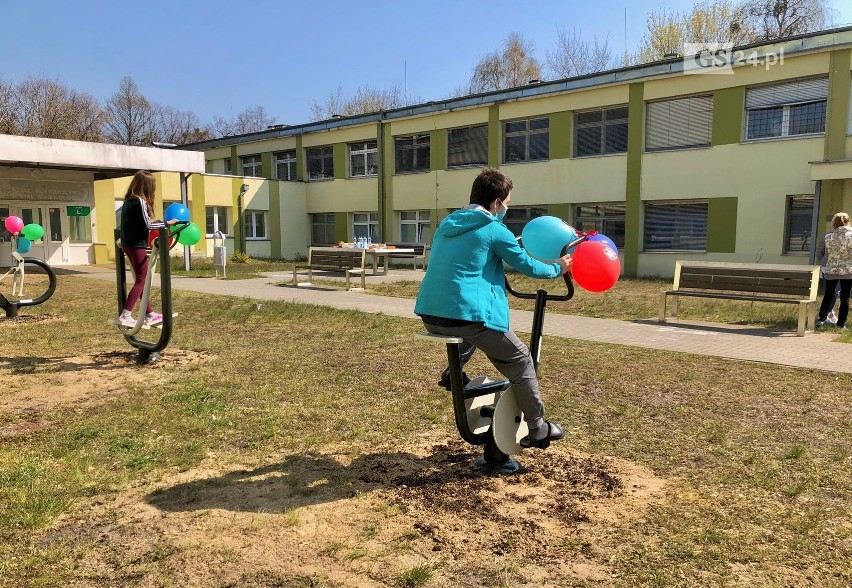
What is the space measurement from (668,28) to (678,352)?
2921 cm

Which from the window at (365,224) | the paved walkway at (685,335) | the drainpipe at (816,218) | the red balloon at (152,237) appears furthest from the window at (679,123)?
the red balloon at (152,237)

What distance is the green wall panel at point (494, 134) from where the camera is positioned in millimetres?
24781

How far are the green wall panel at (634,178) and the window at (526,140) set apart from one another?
3.18m

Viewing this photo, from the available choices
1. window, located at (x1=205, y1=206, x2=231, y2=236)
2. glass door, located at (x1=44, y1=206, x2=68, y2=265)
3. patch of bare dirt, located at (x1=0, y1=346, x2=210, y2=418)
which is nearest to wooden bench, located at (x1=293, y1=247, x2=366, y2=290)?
patch of bare dirt, located at (x1=0, y1=346, x2=210, y2=418)

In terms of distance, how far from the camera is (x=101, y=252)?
25641mm

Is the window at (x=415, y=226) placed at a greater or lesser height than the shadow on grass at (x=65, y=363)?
greater

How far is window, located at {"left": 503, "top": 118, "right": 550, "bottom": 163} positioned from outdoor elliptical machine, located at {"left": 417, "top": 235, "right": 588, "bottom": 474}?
807 inches

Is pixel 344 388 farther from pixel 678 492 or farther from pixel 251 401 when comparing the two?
pixel 678 492

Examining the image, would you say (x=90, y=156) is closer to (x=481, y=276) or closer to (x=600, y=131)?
(x=600, y=131)

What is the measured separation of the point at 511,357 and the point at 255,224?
28.9 m

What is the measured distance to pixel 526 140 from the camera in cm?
2434

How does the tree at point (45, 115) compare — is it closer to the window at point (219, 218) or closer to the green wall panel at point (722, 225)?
the window at point (219, 218)

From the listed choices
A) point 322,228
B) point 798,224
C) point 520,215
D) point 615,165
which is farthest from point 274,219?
point 798,224

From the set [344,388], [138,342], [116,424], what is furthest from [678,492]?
[138,342]
